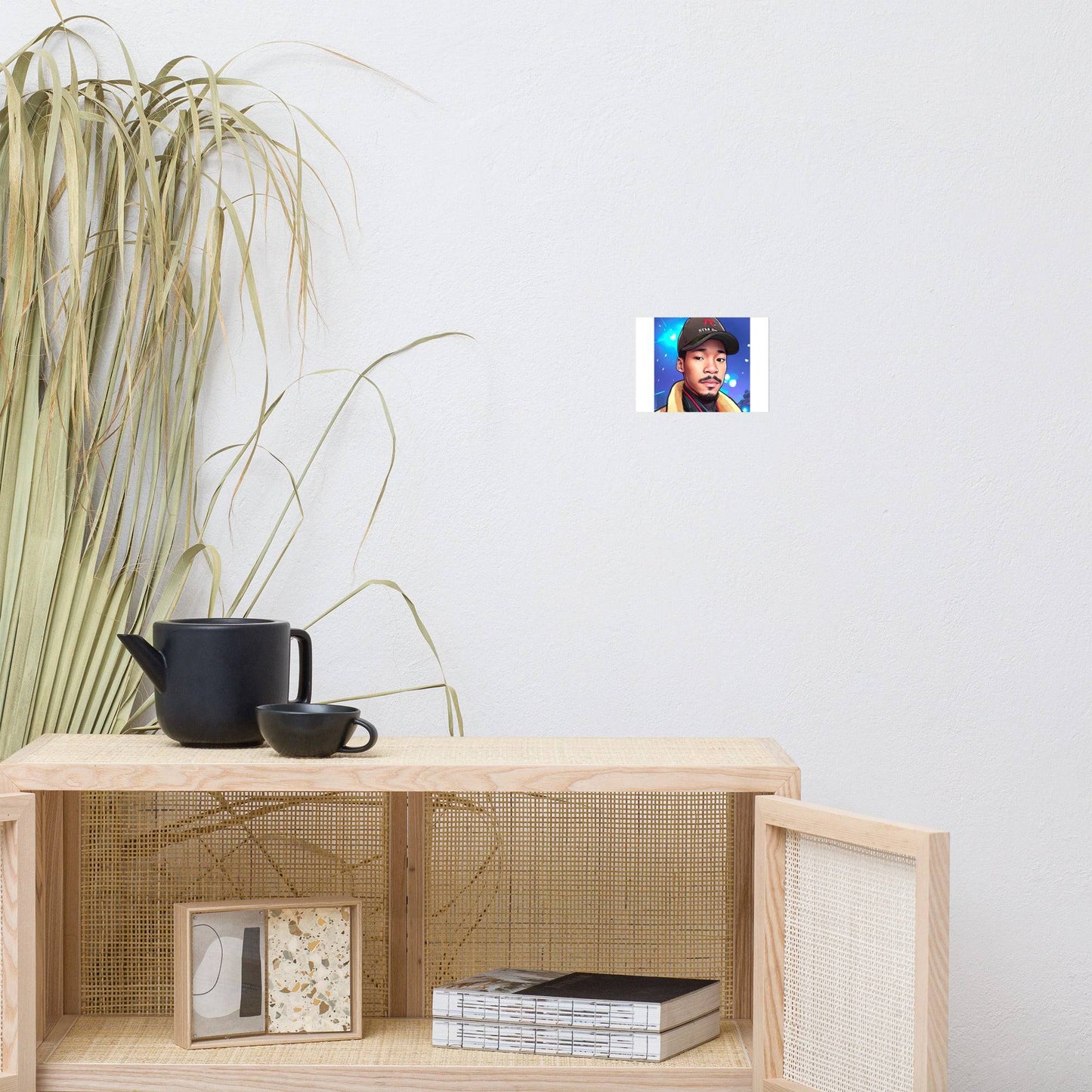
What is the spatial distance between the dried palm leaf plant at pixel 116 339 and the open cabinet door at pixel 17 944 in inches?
12.9

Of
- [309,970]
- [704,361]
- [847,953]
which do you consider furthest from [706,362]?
[309,970]

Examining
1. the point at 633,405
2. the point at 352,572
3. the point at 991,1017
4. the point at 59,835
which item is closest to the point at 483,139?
the point at 633,405

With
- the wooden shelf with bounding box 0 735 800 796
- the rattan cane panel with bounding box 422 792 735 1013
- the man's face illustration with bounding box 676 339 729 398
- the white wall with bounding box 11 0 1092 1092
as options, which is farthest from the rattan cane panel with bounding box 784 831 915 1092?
the man's face illustration with bounding box 676 339 729 398

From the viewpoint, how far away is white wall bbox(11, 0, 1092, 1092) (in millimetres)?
1565

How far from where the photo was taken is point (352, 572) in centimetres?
157

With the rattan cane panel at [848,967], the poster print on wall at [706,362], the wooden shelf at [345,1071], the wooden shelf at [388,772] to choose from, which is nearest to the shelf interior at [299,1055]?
the wooden shelf at [345,1071]

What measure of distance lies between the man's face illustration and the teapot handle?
0.62m

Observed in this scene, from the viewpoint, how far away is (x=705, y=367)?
1.56 m

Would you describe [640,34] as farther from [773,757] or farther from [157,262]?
[773,757]

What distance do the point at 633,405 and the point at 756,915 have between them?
698mm

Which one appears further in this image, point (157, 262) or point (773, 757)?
point (157, 262)

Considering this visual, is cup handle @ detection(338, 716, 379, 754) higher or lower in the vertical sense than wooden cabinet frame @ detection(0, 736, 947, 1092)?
higher

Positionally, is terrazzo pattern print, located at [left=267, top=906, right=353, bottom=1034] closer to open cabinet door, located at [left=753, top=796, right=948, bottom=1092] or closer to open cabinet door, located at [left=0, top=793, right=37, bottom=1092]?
open cabinet door, located at [left=0, top=793, right=37, bottom=1092]

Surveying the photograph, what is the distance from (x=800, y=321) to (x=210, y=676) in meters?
→ 0.90
